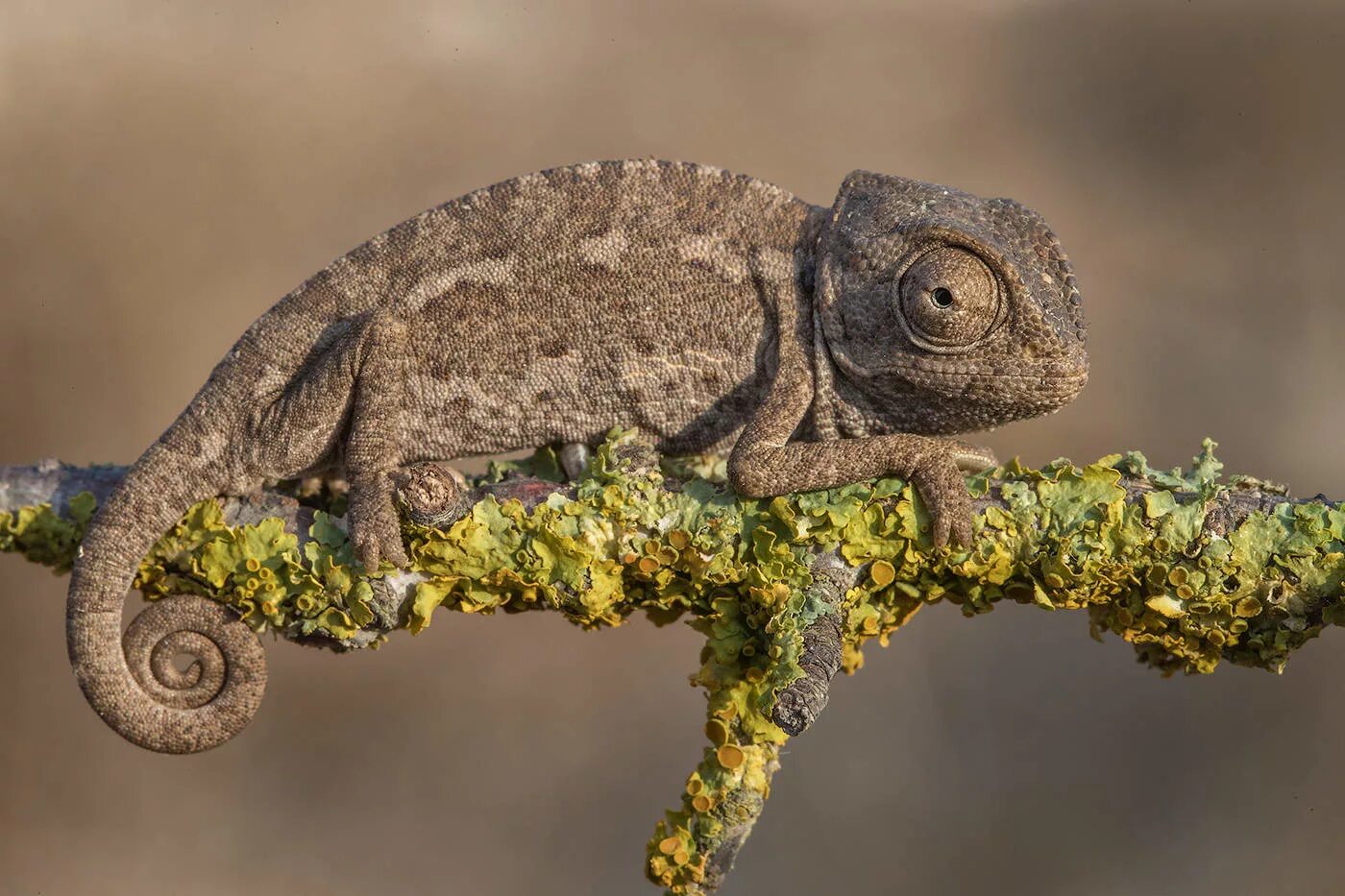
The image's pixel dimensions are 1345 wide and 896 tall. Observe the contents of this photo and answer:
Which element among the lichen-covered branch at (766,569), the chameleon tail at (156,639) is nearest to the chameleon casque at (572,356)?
the chameleon tail at (156,639)

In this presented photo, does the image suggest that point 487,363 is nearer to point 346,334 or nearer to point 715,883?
point 346,334

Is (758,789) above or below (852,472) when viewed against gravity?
below

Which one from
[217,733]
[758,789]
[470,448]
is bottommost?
[217,733]

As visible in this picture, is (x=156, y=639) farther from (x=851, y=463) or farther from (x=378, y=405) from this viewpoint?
(x=851, y=463)

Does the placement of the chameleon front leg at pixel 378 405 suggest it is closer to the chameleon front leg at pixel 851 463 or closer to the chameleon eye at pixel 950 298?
the chameleon front leg at pixel 851 463

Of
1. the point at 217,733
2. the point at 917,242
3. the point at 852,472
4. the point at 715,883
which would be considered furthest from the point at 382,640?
the point at 917,242

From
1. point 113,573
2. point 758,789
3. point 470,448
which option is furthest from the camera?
point 470,448

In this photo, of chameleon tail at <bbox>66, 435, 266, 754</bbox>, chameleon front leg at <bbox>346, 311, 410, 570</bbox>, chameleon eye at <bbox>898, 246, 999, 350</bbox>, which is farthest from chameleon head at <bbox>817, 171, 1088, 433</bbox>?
chameleon tail at <bbox>66, 435, 266, 754</bbox>

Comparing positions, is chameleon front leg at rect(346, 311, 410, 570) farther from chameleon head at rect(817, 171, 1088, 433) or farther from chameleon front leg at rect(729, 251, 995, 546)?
chameleon head at rect(817, 171, 1088, 433)
